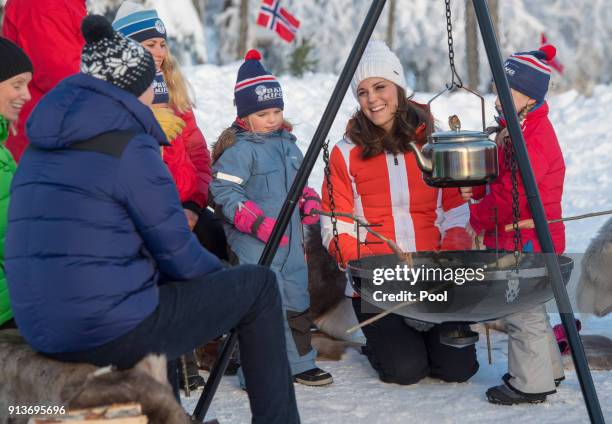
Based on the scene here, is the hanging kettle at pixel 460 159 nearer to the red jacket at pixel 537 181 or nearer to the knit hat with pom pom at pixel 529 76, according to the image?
the red jacket at pixel 537 181

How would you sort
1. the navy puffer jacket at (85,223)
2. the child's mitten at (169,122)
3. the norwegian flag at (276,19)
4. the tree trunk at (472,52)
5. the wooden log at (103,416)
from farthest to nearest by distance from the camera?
1. the tree trunk at (472,52)
2. the norwegian flag at (276,19)
3. the child's mitten at (169,122)
4. the navy puffer jacket at (85,223)
5. the wooden log at (103,416)

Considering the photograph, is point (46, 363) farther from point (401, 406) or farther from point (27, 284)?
point (401, 406)

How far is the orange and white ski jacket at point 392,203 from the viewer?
4449 millimetres

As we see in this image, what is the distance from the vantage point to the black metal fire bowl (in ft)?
10.2

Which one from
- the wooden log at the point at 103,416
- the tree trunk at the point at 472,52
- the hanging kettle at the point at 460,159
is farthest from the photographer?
the tree trunk at the point at 472,52

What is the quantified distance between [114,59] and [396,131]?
201 centimetres

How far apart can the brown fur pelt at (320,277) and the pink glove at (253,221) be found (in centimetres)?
78

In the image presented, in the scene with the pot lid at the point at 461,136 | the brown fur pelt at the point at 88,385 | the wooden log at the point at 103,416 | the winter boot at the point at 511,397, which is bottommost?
the winter boot at the point at 511,397

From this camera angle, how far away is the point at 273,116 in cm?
453

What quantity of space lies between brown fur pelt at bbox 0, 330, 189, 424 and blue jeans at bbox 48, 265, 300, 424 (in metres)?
0.05

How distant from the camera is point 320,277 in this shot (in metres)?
5.02

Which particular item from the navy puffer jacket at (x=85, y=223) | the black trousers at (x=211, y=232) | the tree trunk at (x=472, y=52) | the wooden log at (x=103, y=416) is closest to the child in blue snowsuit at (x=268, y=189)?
the black trousers at (x=211, y=232)

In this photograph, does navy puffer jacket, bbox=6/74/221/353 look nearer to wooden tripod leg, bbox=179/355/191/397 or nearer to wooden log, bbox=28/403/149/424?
wooden log, bbox=28/403/149/424

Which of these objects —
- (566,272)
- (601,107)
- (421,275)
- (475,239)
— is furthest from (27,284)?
(601,107)
